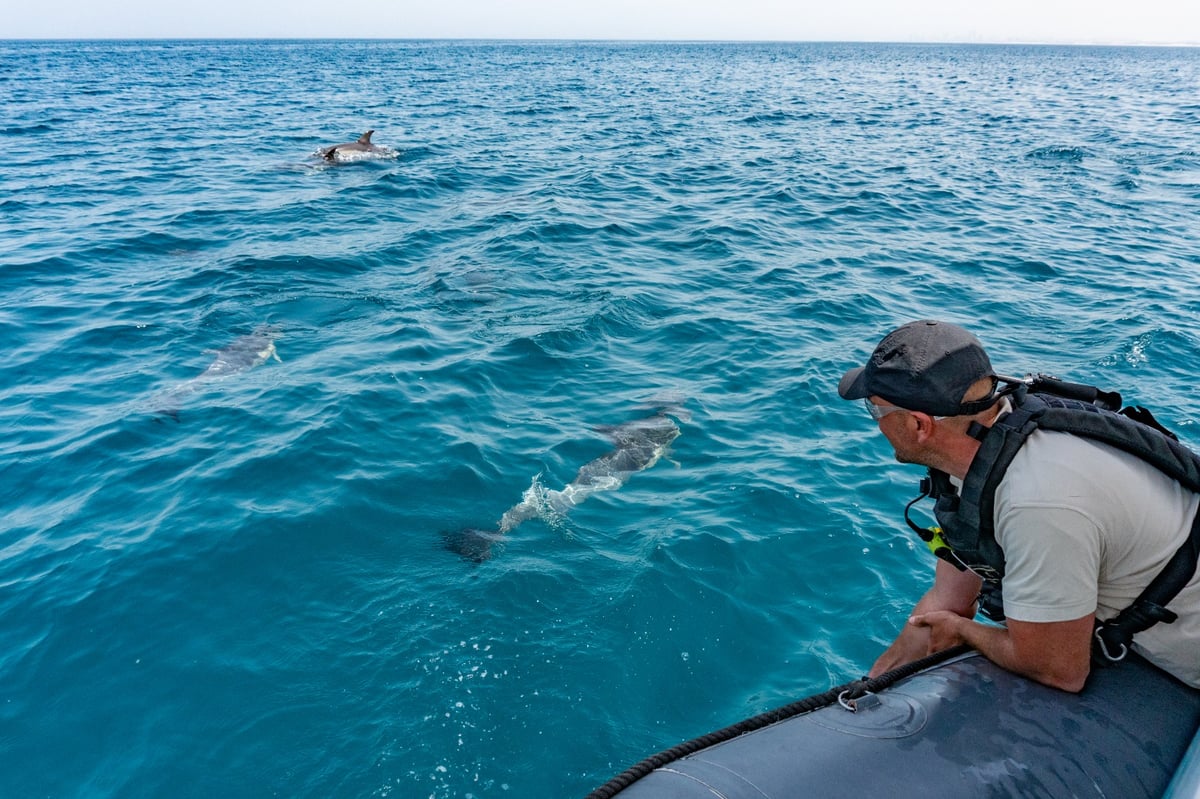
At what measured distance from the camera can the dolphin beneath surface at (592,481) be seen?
708 centimetres

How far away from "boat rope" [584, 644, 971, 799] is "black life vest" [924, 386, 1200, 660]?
638 millimetres

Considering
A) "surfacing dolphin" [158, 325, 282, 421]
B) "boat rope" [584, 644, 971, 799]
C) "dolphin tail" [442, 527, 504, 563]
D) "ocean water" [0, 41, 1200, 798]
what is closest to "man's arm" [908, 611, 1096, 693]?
"boat rope" [584, 644, 971, 799]

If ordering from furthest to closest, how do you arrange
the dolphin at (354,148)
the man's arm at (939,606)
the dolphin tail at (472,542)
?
the dolphin at (354,148)
the dolphin tail at (472,542)
the man's arm at (939,606)

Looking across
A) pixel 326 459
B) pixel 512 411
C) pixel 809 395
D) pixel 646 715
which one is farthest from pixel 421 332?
pixel 646 715

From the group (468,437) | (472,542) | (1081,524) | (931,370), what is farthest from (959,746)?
(468,437)

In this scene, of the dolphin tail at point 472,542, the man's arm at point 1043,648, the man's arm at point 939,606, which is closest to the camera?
the man's arm at point 1043,648

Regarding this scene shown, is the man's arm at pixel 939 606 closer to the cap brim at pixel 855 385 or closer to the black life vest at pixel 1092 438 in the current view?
the black life vest at pixel 1092 438

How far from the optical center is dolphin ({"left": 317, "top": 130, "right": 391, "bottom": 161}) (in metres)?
24.5

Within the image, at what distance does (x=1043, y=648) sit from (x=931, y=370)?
45.4 inches

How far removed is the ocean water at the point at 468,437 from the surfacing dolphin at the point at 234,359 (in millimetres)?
80

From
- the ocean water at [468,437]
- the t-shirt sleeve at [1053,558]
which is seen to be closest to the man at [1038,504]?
the t-shirt sleeve at [1053,558]

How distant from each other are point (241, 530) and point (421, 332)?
16.7ft

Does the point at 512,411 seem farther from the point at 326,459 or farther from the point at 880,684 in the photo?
the point at 880,684

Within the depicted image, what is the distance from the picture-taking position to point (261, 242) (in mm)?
16000
